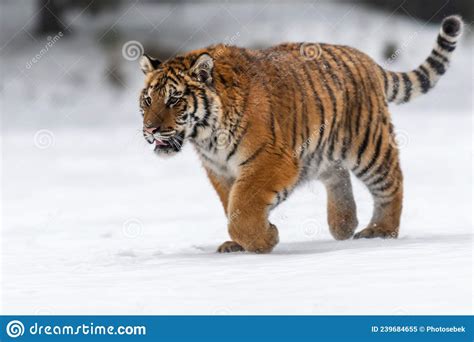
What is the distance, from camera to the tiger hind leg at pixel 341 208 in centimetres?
763

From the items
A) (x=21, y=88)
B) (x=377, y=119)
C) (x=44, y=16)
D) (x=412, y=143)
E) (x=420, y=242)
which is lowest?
(x=420, y=242)

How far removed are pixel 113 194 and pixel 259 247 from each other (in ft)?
22.3

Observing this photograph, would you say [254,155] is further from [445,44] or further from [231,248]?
[445,44]

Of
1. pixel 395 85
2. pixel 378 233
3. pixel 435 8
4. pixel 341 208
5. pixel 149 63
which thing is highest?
pixel 435 8

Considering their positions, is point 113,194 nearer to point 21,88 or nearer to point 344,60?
point 344,60

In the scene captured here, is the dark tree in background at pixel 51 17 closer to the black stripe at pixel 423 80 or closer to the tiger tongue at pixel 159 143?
the black stripe at pixel 423 80

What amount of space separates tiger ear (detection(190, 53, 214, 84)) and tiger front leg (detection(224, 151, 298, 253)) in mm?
581

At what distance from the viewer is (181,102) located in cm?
624

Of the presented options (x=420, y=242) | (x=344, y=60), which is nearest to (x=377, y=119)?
(x=344, y=60)

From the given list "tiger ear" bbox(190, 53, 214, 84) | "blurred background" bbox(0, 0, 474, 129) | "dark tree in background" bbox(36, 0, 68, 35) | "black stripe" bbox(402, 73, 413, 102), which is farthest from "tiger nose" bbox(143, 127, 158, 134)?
"dark tree in background" bbox(36, 0, 68, 35)

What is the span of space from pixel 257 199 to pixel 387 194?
1.45 m

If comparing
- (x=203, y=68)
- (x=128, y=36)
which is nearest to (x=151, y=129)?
(x=203, y=68)

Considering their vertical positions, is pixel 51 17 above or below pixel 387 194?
above

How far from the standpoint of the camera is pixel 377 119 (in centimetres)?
730
